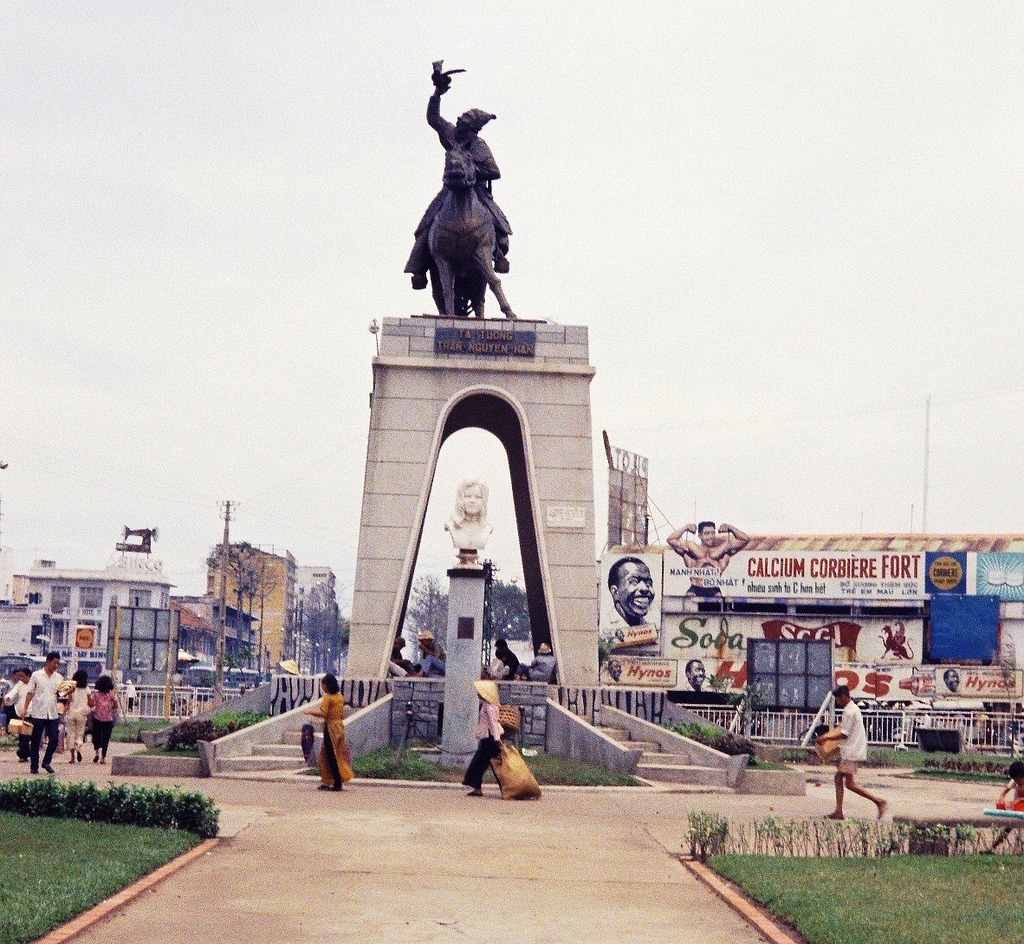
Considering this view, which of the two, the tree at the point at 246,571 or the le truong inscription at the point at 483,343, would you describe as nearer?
the le truong inscription at the point at 483,343

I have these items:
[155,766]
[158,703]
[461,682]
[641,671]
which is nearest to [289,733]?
[155,766]

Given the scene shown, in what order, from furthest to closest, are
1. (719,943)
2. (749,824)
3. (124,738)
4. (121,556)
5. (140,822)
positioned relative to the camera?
(121,556) → (124,738) → (749,824) → (140,822) → (719,943)

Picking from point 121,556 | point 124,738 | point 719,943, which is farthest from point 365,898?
point 121,556

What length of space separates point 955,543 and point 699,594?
35.9 feet

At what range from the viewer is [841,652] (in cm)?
6372

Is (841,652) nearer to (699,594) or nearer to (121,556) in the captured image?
(699,594)

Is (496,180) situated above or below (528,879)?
above

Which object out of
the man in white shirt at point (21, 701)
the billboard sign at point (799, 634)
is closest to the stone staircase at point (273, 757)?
the man in white shirt at point (21, 701)

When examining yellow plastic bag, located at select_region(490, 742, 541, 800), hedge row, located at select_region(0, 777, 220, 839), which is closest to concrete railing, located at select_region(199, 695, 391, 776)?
yellow plastic bag, located at select_region(490, 742, 541, 800)

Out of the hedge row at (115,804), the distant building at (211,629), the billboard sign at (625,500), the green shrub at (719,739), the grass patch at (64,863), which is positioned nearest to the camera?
the grass patch at (64,863)

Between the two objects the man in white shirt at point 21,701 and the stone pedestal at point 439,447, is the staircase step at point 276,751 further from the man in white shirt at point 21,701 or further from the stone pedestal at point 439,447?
the stone pedestal at point 439,447

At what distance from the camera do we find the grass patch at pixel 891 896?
9516 mm

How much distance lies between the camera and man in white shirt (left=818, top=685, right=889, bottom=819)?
17422mm

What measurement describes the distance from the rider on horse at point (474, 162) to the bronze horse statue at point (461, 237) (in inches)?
8.2
